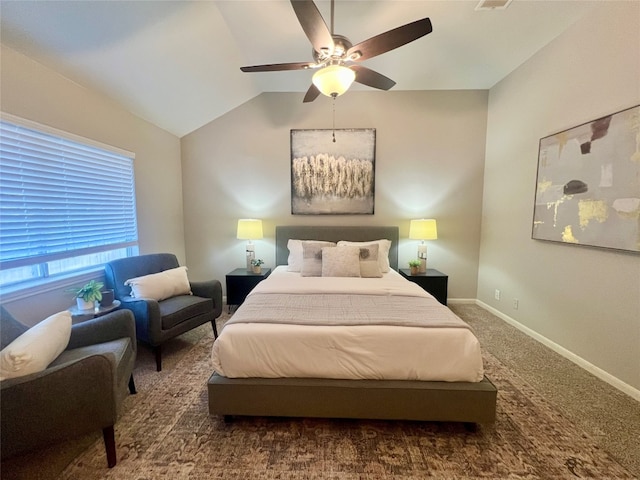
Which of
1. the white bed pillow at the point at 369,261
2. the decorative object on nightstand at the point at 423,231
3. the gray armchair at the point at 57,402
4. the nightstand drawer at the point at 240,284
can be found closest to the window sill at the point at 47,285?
the gray armchair at the point at 57,402

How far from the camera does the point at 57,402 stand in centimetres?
131

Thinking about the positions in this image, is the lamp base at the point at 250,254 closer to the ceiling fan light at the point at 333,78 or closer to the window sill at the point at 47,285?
the window sill at the point at 47,285

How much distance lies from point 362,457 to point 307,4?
8.54 feet

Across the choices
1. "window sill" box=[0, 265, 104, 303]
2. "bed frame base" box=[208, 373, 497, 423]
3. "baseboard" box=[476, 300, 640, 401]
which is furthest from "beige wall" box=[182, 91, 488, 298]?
"bed frame base" box=[208, 373, 497, 423]

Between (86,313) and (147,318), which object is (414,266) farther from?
(86,313)

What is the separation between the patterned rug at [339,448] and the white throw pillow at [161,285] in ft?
3.04

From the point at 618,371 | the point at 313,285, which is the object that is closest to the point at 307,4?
the point at 313,285

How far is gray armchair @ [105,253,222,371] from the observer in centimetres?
234

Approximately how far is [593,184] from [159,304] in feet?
13.1

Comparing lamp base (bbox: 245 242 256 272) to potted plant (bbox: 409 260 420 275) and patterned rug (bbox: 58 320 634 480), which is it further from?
potted plant (bbox: 409 260 420 275)

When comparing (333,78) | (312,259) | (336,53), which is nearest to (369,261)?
(312,259)

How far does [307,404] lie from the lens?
1712 millimetres

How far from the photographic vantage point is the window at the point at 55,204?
6.16 feet

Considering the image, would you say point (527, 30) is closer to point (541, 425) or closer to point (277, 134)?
point (277, 134)
